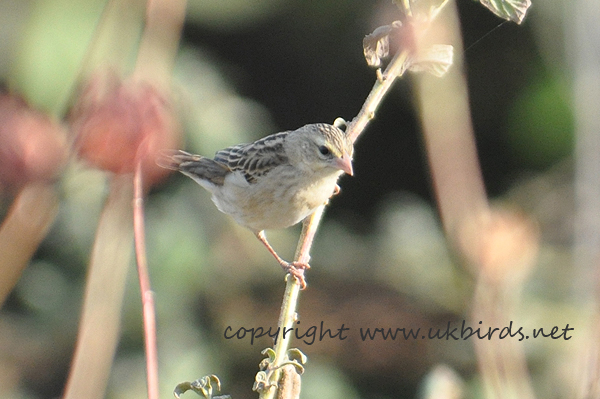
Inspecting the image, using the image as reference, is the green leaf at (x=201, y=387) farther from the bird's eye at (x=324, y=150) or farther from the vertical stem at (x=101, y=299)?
the bird's eye at (x=324, y=150)

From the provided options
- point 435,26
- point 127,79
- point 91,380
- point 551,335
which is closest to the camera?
point 91,380

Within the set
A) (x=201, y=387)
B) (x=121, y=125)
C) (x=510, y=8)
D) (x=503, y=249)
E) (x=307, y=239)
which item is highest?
(x=510, y=8)

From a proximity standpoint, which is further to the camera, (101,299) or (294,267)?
(294,267)

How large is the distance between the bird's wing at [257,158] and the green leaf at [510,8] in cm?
146

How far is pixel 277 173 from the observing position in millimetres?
2988

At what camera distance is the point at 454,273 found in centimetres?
387

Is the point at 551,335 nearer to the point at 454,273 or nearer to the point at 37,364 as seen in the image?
the point at 454,273

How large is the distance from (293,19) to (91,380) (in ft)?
14.1

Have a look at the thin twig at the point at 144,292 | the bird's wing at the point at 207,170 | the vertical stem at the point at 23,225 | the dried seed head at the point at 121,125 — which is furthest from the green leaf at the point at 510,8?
the bird's wing at the point at 207,170

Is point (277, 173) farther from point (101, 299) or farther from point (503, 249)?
point (101, 299)

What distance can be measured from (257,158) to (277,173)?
18 cm

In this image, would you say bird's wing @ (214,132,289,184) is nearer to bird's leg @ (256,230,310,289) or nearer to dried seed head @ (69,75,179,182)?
bird's leg @ (256,230,310,289)

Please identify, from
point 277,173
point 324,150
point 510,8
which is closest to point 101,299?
point 510,8

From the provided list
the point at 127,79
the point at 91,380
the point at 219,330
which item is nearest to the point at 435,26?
the point at 127,79
